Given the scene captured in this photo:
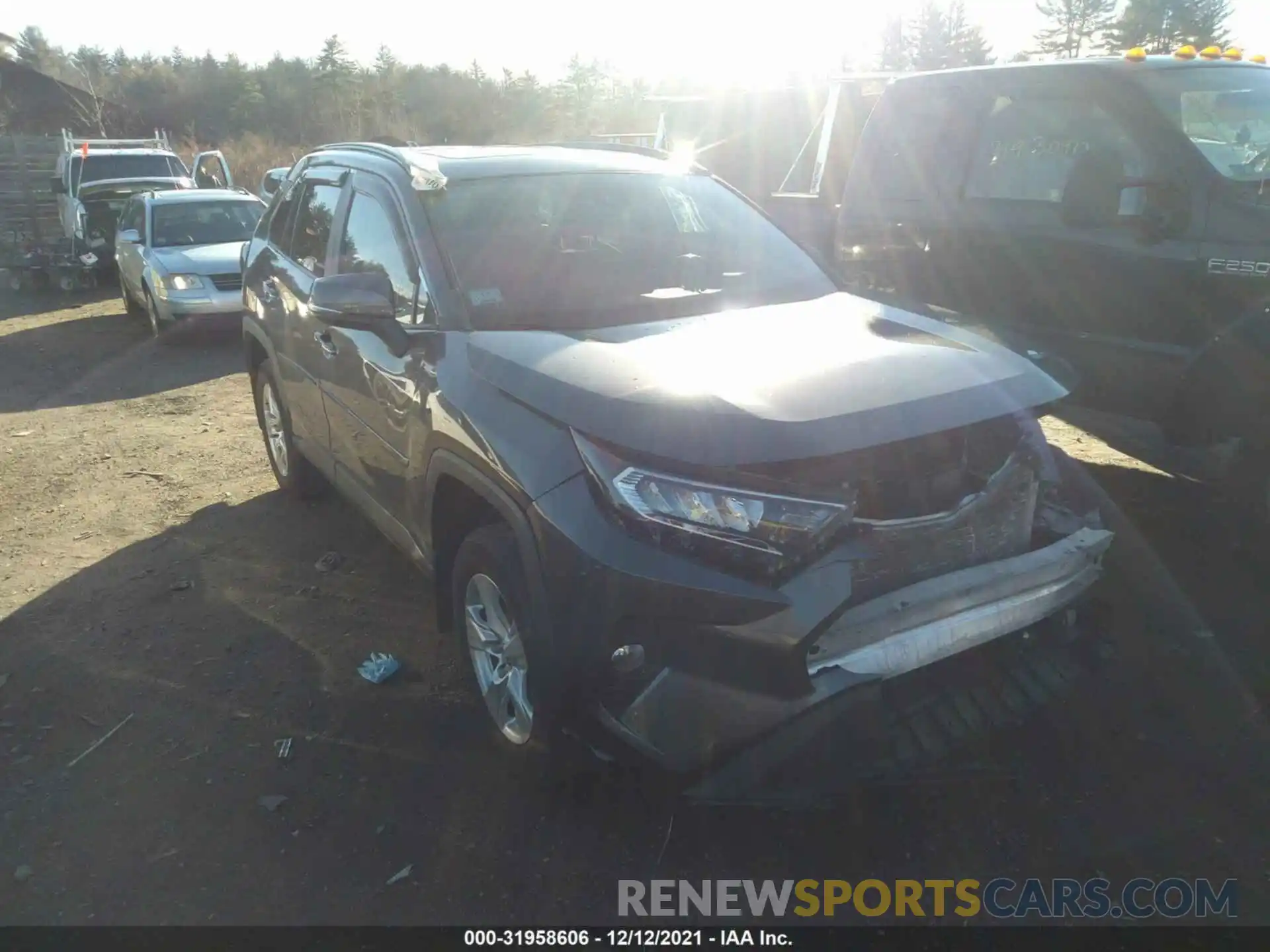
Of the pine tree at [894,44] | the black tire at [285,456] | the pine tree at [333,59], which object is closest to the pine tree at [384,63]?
the pine tree at [333,59]

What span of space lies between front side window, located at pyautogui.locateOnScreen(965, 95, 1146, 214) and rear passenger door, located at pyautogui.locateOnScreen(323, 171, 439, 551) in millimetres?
3057

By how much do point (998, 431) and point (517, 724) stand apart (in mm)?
1689

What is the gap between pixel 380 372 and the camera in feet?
11.8

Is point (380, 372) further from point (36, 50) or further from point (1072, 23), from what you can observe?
point (36, 50)

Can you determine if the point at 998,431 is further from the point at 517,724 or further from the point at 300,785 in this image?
the point at 300,785

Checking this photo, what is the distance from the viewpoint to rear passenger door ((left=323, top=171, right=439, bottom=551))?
334 cm

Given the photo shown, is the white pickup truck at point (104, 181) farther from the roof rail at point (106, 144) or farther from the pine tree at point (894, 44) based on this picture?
the pine tree at point (894, 44)

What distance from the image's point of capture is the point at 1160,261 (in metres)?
4.32

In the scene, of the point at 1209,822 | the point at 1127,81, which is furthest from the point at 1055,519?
the point at 1127,81

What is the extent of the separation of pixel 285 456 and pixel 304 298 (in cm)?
147

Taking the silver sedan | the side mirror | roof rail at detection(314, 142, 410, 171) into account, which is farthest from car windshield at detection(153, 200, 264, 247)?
the side mirror

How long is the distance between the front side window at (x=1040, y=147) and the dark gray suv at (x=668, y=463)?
5.83ft

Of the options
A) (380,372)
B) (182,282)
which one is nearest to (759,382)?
(380,372)

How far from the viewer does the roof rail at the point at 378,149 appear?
384 cm
